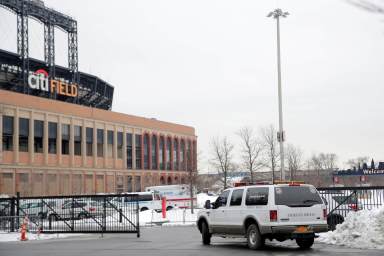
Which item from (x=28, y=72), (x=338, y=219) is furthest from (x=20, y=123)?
(x=338, y=219)

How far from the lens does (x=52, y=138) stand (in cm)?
7281

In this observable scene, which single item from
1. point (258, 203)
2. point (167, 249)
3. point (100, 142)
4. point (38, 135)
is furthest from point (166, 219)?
point (100, 142)

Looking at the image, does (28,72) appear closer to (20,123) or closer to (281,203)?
(20,123)

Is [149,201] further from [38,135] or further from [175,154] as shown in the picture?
[175,154]

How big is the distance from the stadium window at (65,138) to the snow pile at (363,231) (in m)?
60.2

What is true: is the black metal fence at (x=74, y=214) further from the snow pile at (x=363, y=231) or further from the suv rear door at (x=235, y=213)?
the snow pile at (x=363, y=231)

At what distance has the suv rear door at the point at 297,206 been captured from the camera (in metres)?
16.0

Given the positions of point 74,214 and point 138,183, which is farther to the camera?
point 138,183

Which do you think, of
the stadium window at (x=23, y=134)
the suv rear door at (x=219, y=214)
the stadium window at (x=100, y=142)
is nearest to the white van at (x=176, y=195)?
the stadium window at (x=23, y=134)

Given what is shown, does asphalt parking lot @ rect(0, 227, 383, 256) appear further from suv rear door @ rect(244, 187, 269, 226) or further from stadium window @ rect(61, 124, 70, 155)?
stadium window @ rect(61, 124, 70, 155)

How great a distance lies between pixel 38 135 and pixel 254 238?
57.5 m

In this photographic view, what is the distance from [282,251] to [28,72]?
5936 centimetres

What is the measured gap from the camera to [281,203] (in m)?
16.1

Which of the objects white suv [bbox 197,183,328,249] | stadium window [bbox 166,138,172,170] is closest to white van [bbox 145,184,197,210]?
stadium window [bbox 166,138,172,170]
